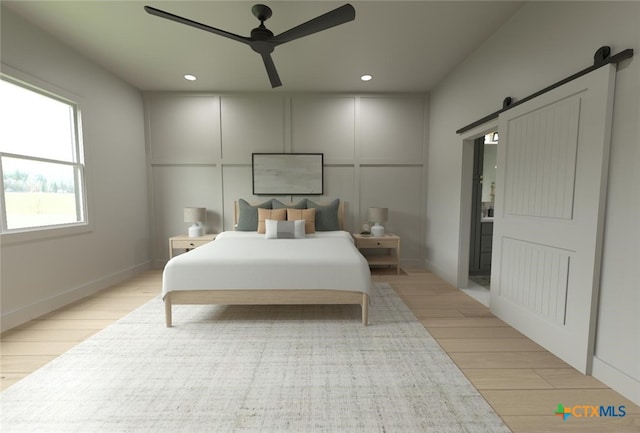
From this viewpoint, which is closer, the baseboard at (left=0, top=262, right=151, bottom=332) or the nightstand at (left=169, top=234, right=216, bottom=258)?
the baseboard at (left=0, top=262, right=151, bottom=332)

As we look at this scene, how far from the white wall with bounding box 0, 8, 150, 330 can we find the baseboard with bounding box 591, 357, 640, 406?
14.6ft

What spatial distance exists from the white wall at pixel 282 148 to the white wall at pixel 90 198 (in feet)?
1.07

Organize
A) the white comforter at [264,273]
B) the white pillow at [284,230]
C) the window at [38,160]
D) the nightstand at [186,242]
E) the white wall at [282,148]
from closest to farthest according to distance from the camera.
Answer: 1. the white comforter at [264,273]
2. the window at [38,160]
3. the white pillow at [284,230]
4. the nightstand at [186,242]
5. the white wall at [282,148]

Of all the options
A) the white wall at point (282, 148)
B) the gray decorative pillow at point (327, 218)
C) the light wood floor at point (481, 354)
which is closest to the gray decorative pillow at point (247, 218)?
the white wall at point (282, 148)

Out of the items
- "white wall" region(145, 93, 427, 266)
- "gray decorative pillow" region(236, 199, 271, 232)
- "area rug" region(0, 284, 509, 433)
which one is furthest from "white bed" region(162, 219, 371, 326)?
"white wall" region(145, 93, 427, 266)

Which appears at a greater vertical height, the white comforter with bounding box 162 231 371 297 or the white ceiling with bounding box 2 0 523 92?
the white ceiling with bounding box 2 0 523 92

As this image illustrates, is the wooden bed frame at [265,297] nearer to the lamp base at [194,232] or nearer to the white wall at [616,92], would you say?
the white wall at [616,92]

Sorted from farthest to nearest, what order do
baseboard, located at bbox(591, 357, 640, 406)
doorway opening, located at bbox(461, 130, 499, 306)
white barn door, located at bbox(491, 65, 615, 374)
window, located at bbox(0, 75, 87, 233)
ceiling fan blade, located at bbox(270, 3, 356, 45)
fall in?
doorway opening, located at bbox(461, 130, 499, 306), window, located at bbox(0, 75, 87, 233), ceiling fan blade, located at bbox(270, 3, 356, 45), white barn door, located at bbox(491, 65, 615, 374), baseboard, located at bbox(591, 357, 640, 406)

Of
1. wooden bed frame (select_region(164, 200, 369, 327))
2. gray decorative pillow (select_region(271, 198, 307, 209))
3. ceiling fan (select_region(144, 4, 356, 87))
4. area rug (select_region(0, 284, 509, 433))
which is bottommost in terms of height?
area rug (select_region(0, 284, 509, 433))

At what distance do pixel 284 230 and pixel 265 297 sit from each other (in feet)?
4.15

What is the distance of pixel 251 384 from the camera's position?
1605 mm

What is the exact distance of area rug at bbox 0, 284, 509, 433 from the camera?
1.33 meters

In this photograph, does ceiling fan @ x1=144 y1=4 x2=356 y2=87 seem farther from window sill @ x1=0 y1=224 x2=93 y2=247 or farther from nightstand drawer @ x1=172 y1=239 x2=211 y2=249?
nightstand drawer @ x1=172 y1=239 x2=211 y2=249

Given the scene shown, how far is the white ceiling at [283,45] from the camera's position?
88.7 inches
